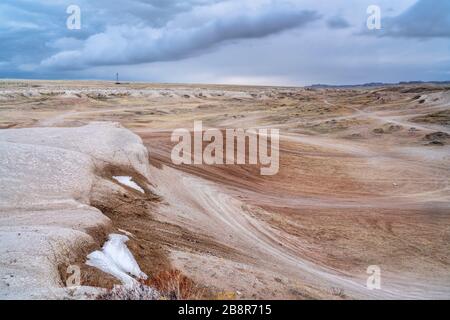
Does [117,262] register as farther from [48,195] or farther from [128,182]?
[128,182]

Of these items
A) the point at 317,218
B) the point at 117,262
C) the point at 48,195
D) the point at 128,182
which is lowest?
the point at 317,218

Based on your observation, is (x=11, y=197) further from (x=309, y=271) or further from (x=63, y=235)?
(x=309, y=271)

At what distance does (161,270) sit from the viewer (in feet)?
26.7

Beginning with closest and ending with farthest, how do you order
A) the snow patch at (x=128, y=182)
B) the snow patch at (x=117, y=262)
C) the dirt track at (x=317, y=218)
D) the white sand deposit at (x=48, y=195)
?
the white sand deposit at (x=48, y=195)
the snow patch at (x=117, y=262)
the dirt track at (x=317, y=218)
the snow patch at (x=128, y=182)

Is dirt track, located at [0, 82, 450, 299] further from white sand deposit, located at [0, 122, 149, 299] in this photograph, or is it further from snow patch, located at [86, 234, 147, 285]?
white sand deposit, located at [0, 122, 149, 299]

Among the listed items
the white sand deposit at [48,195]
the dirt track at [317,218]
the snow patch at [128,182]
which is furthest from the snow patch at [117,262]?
the snow patch at [128,182]

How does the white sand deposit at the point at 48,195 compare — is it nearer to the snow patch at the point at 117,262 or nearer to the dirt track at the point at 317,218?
the snow patch at the point at 117,262

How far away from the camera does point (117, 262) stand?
8.09m

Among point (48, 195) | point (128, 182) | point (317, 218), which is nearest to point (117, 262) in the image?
point (48, 195)

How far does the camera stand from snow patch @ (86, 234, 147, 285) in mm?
7406

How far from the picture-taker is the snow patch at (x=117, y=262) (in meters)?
7.41

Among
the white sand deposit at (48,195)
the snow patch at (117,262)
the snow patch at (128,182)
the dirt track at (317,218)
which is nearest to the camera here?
the white sand deposit at (48,195)

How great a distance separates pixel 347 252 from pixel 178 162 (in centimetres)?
1026
